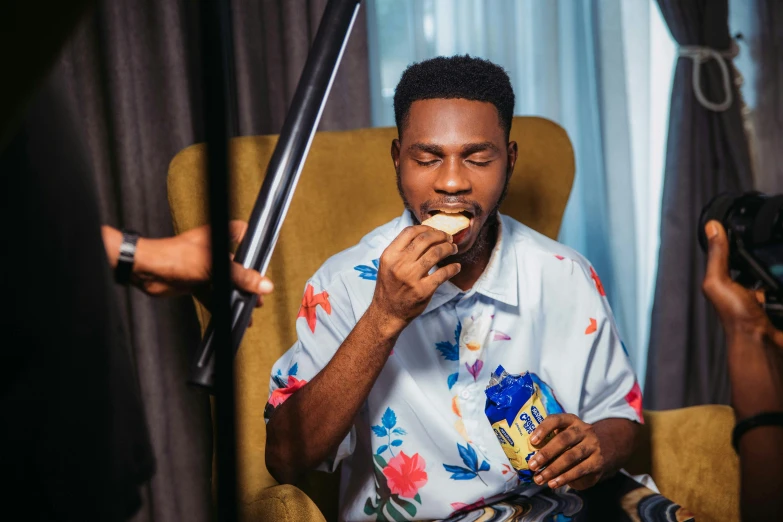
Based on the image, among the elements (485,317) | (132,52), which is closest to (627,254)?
(485,317)

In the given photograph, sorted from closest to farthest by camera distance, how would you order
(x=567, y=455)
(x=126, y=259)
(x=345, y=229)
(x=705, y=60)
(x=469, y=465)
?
(x=126, y=259) < (x=567, y=455) < (x=469, y=465) < (x=345, y=229) < (x=705, y=60)

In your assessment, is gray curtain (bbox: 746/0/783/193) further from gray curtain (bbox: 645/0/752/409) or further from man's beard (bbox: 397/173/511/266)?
man's beard (bbox: 397/173/511/266)

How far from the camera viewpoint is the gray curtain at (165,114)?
53.0 inches

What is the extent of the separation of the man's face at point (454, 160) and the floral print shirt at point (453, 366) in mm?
85

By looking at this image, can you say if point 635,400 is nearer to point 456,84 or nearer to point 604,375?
point 604,375

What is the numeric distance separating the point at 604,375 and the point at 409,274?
45 centimetres

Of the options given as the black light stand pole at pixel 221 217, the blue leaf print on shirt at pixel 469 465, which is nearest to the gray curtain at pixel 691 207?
the blue leaf print on shirt at pixel 469 465

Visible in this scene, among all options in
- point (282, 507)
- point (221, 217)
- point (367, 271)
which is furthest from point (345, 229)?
point (221, 217)

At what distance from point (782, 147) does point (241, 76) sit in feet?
4.58

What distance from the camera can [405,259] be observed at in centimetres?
88

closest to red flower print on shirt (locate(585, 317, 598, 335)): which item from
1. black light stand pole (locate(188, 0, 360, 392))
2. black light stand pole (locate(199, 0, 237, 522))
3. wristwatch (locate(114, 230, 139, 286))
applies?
black light stand pole (locate(188, 0, 360, 392))

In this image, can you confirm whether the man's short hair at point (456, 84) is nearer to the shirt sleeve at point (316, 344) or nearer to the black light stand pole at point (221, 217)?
the shirt sleeve at point (316, 344)

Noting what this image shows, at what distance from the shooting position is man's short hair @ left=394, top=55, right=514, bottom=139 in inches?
41.1

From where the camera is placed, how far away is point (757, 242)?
34.8 inches
